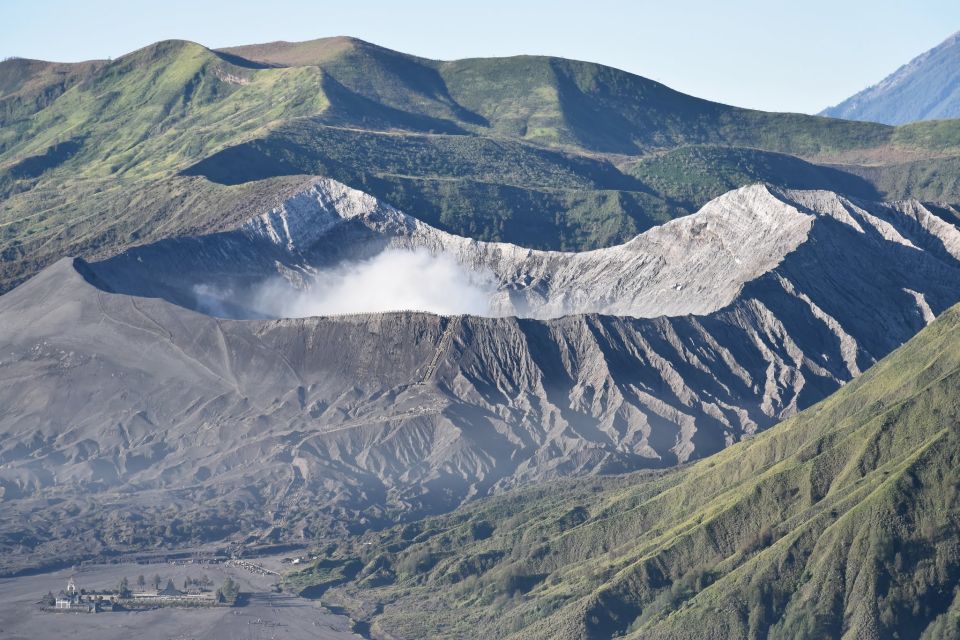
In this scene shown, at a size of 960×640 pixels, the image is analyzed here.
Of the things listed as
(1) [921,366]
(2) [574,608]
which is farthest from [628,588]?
(1) [921,366]

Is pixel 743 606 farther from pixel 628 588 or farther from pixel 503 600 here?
pixel 503 600

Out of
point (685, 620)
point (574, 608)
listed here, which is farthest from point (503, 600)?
point (685, 620)

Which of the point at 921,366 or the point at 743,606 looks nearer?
the point at 743,606

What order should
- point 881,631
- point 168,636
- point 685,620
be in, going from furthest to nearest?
1. point 168,636
2. point 685,620
3. point 881,631

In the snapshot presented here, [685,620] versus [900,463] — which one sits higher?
[900,463]

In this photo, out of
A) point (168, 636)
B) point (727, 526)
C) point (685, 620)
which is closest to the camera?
point (685, 620)

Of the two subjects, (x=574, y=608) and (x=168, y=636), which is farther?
(x=168, y=636)

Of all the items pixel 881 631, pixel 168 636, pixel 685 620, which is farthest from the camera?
pixel 168 636

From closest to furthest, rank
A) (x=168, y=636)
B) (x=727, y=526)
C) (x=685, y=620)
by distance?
(x=685, y=620) → (x=727, y=526) → (x=168, y=636)

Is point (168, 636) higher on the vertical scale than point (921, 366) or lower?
lower

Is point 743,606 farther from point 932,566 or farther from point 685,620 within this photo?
point 932,566
